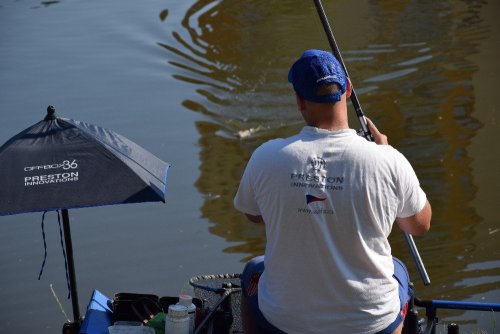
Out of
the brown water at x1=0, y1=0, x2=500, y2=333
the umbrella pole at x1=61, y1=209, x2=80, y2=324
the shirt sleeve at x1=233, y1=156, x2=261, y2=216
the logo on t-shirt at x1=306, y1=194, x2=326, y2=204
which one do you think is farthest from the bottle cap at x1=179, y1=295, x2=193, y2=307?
the brown water at x1=0, y1=0, x2=500, y2=333

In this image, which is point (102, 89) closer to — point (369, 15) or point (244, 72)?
point (244, 72)

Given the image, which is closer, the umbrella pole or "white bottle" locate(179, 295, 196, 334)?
"white bottle" locate(179, 295, 196, 334)

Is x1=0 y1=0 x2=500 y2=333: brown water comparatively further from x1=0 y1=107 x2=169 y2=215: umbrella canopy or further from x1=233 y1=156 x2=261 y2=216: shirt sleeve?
x1=233 y1=156 x2=261 y2=216: shirt sleeve

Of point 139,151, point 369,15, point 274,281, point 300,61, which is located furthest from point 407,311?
point 369,15

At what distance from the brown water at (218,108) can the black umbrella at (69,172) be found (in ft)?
6.40

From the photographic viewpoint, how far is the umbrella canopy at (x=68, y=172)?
3.69 metres

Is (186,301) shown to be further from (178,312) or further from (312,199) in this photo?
(312,199)

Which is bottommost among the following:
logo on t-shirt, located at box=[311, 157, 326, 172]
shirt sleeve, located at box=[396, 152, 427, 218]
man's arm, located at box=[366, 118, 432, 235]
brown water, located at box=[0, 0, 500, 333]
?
brown water, located at box=[0, 0, 500, 333]

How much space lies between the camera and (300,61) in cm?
289

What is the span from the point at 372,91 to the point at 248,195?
20.4ft

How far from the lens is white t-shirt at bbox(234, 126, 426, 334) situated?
8.96 ft

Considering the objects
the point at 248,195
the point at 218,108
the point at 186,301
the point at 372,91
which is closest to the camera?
the point at 248,195

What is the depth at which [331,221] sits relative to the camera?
8.99 ft

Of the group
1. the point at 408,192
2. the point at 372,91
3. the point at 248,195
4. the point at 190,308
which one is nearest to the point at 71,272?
the point at 190,308
